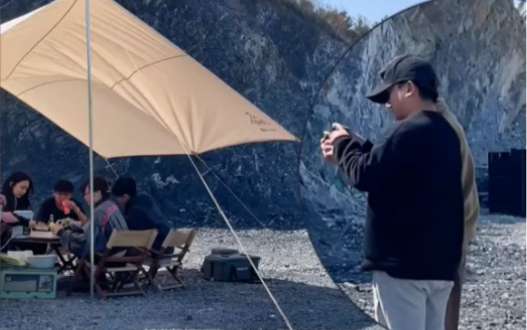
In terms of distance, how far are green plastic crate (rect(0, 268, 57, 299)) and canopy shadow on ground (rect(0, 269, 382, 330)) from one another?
110 millimetres

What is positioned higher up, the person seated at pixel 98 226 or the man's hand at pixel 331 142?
the man's hand at pixel 331 142

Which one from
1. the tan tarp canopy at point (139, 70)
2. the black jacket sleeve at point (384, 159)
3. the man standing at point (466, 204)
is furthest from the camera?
the tan tarp canopy at point (139, 70)

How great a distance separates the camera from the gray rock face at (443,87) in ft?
12.6

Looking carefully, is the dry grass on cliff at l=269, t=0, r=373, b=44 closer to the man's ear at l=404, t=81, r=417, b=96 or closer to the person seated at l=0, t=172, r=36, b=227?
the person seated at l=0, t=172, r=36, b=227

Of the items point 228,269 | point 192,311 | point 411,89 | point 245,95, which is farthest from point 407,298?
point 245,95

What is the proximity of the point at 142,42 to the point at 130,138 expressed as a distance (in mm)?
1747

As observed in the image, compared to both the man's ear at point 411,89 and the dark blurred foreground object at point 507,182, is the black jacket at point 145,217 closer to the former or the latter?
the dark blurred foreground object at point 507,182

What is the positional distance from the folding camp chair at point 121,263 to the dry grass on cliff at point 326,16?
9.55m

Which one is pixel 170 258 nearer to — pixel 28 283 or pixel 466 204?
pixel 28 283

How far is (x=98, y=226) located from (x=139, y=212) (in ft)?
1.94

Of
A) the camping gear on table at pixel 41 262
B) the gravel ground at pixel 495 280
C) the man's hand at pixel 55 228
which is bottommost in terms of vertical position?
the camping gear on table at pixel 41 262

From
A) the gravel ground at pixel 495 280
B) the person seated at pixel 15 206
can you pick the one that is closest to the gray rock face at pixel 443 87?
the gravel ground at pixel 495 280

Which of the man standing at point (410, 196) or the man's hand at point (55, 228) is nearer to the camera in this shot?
the man standing at point (410, 196)

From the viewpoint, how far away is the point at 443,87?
12.7ft
